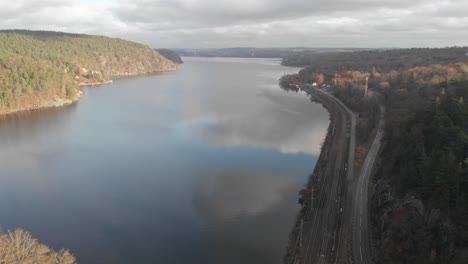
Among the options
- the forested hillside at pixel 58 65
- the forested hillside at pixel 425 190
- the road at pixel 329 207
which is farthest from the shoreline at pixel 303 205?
the forested hillside at pixel 58 65

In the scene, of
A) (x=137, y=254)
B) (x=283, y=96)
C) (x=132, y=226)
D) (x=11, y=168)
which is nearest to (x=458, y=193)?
(x=137, y=254)

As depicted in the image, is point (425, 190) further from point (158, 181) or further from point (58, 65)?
point (58, 65)

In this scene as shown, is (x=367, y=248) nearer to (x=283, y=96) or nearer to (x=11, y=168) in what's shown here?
(x=11, y=168)

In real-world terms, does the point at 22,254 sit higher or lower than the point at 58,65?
lower

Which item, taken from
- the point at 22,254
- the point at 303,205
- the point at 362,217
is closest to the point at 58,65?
the point at 303,205

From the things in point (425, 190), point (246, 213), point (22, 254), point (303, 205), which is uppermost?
point (425, 190)

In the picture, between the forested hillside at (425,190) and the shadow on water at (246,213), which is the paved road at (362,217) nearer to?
the forested hillside at (425,190)

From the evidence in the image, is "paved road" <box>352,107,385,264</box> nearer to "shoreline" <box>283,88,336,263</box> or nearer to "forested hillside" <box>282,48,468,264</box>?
"forested hillside" <box>282,48,468,264</box>
